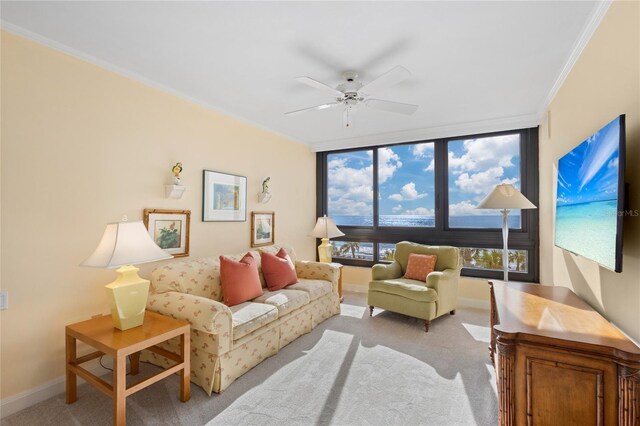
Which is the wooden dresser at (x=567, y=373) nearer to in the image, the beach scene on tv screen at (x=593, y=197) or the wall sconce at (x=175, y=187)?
the beach scene on tv screen at (x=593, y=197)

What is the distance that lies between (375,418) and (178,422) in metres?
1.26

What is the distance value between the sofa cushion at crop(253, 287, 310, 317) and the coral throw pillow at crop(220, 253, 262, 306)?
0.44ft

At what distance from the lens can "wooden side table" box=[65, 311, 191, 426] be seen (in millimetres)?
1810

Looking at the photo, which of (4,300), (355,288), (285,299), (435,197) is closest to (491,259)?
(435,197)

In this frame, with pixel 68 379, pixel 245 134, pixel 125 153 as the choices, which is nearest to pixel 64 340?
pixel 68 379

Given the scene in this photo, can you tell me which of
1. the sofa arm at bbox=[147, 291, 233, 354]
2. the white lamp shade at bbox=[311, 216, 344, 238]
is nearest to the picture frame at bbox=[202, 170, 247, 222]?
the white lamp shade at bbox=[311, 216, 344, 238]

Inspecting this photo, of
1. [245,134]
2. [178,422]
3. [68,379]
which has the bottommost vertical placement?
[178,422]

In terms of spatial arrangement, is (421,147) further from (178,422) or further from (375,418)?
(178,422)

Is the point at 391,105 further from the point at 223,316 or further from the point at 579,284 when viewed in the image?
the point at 223,316

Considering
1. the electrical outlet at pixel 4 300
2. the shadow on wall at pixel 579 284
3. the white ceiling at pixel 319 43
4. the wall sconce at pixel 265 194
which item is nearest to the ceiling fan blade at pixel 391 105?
the white ceiling at pixel 319 43

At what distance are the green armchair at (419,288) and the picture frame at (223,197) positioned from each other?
1.98m

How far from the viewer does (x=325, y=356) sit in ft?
9.19

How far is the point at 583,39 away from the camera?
85.1 inches

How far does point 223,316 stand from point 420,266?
265 cm
